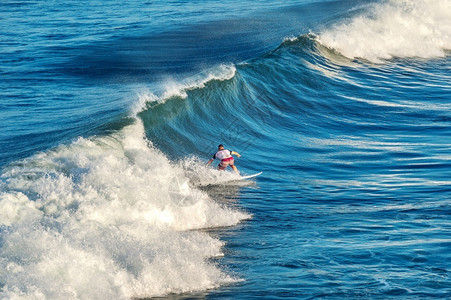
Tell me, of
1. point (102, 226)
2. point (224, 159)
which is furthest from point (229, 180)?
point (102, 226)

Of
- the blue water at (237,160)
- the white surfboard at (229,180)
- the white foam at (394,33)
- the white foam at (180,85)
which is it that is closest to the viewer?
the blue water at (237,160)

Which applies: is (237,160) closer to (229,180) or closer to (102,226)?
(229,180)

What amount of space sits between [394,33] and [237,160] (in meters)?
19.1

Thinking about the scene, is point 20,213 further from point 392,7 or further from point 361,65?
point 392,7

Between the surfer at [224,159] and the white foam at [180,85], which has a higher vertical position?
the white foam at [180,85]

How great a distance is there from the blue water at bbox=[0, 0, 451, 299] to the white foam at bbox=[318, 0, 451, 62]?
117mm

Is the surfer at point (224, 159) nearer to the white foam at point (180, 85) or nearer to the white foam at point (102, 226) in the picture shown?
the white foam at point (102, 226)

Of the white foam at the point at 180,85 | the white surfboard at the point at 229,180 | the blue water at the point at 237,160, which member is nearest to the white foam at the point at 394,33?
the blue water at the point at 237,160

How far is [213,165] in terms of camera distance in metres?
19.1

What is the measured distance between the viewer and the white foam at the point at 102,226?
1095 cm

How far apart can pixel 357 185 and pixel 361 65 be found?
51.1 ft

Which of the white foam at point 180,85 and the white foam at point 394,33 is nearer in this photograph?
the white foam at point 180,85

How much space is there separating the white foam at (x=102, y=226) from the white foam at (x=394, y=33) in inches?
725

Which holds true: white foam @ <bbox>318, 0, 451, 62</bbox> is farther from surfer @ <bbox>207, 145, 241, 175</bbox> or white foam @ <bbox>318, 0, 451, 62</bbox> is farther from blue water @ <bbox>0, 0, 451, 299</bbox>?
surfer @ <bbox>207, 145, 241, 175</bbox>
